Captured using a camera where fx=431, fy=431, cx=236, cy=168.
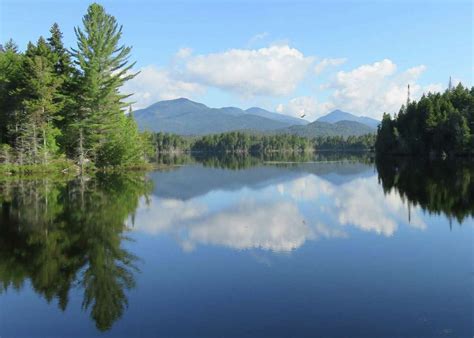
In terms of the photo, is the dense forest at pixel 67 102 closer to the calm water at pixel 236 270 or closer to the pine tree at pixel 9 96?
the pine tree at pixel 9 96

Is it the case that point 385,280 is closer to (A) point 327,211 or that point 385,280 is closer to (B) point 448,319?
(B) point 448,319

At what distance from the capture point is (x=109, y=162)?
66312 mm

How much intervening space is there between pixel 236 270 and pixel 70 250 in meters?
6.85

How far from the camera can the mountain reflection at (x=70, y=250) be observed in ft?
41.3

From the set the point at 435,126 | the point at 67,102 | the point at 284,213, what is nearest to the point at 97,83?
the point at 67,102

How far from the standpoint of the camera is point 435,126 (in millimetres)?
103812

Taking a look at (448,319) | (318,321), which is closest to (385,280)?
(448,319)

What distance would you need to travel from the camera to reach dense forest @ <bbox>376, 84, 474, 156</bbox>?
96.6m

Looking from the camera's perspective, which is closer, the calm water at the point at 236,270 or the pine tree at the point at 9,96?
the calm water at the point at 236,270

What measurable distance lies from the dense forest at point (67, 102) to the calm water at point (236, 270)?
2873 centimetres

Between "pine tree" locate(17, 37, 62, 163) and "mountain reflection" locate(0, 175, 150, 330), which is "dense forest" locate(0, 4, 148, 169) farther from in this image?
"mountain reflection" locate(0, 175, 150, 330)

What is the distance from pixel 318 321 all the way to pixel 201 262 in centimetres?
647

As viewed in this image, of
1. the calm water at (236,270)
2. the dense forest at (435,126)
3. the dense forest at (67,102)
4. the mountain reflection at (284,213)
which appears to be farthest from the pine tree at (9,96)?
the dense forest at (435,126)

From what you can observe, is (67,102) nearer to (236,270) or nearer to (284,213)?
(284,213)
